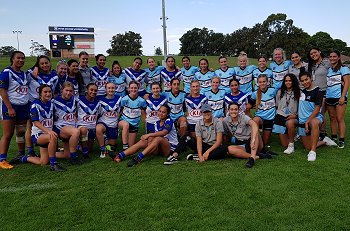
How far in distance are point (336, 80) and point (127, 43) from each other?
80.3 m

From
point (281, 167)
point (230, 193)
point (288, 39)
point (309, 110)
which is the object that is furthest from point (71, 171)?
point (288, 39)

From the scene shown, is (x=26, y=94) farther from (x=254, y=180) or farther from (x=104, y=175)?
(x=254, y=180)

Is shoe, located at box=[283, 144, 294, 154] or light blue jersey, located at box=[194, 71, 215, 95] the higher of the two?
light blue jersey, located at box=[194, 71, 215, 95]

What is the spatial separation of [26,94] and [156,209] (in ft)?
11.0

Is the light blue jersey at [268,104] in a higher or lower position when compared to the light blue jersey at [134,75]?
lower

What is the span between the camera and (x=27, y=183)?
4496 millimetres

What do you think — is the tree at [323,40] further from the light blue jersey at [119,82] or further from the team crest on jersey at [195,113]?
the team crest on jersey at [195,113]

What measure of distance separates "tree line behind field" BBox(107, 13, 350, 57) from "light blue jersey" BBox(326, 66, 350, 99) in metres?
50.5

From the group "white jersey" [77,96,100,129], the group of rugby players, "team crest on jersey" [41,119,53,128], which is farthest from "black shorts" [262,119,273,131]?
"team crest on jersey" [41,119,53,128]

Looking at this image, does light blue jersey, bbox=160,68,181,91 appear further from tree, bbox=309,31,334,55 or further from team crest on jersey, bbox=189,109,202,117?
tree, bbox=309,31,334,55

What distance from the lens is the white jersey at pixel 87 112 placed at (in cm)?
584

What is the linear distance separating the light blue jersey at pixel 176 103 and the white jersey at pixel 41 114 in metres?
2.25

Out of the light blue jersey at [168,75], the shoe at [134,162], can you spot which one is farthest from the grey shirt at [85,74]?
the shoe at [134,162]

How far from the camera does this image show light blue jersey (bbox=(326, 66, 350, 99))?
600 centimetres
